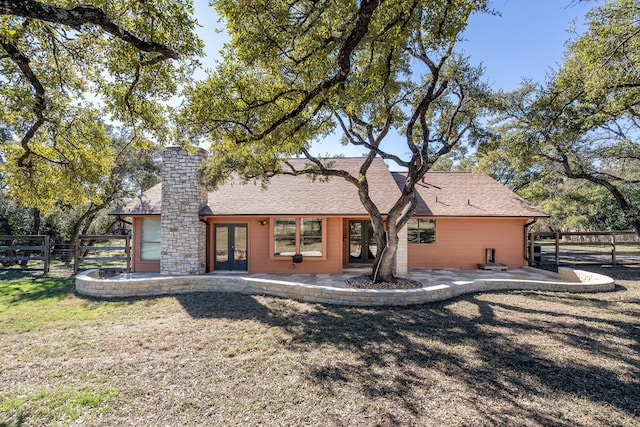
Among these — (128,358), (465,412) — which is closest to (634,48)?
(465,412)

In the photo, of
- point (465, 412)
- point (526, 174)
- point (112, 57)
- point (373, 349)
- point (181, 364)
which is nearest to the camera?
point (465, 412)

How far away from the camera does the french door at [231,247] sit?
35.7 feet

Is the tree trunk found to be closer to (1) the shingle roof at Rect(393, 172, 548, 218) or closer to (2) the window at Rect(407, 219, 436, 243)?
(1) the shingle roof at Rect(393, 172, 548, 218)

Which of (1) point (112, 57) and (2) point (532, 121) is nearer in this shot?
(1) point (112, 57)

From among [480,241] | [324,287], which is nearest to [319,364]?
[324,287]

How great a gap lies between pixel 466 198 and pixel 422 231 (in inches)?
98.0

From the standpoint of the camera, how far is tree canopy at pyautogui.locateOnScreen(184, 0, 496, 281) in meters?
5.41

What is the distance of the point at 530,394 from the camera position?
3.55 metres

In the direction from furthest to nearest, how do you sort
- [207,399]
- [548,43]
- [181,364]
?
[548,43] → [181,364] → [207,399]

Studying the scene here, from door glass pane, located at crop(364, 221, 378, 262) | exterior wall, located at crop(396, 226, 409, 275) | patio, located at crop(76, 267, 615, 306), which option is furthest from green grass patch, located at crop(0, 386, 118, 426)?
door glass pane, located at crop(364, 221, 378, 262)

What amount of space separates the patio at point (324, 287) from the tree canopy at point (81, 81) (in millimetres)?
2865

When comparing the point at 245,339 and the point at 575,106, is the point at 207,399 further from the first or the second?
the point at 575,106

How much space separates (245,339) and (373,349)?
2.21m

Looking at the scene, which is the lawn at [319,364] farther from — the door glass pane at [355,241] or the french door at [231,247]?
the door glass pane at [355,241]
